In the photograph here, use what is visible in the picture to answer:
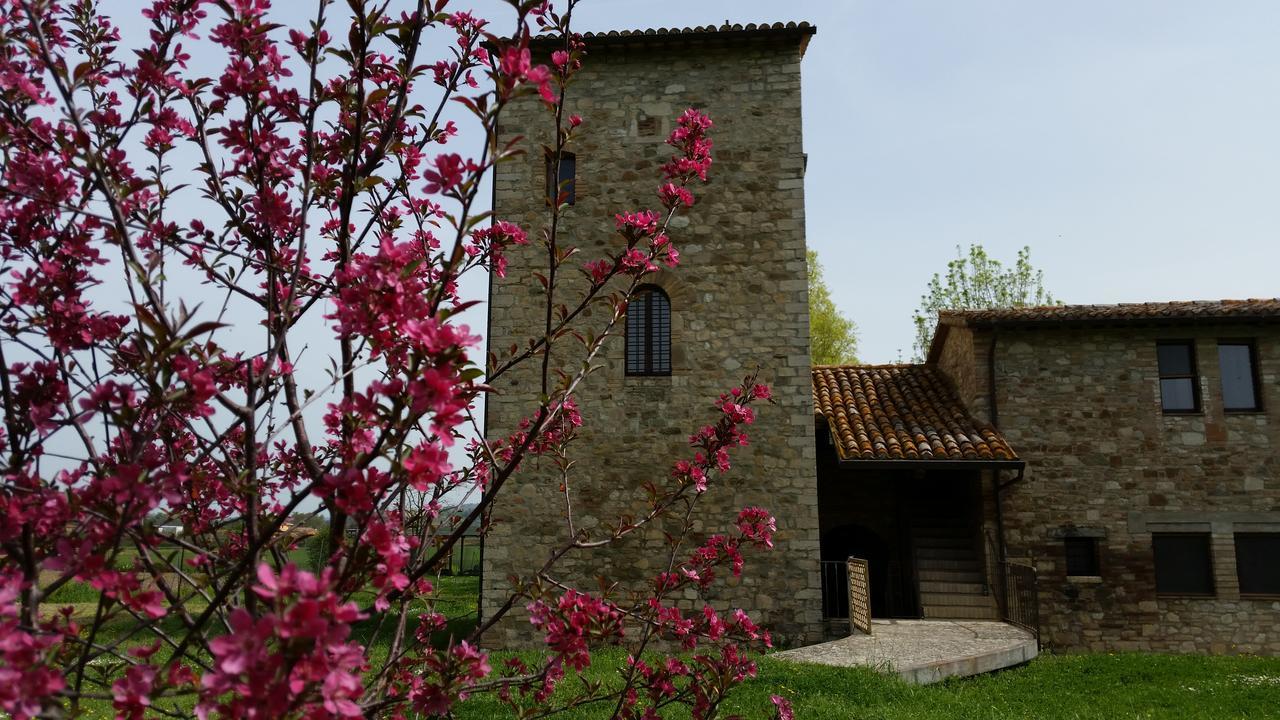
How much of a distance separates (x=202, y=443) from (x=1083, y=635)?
1257cm

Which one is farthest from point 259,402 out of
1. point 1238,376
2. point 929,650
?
point 1238,376

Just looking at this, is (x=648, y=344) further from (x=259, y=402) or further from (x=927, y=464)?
(x=259, y=402)

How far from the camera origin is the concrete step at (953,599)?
12008 mm

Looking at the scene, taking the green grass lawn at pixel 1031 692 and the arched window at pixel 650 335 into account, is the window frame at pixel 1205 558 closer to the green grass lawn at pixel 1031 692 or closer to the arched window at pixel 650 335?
the green grass lawn at pixel 1031 692

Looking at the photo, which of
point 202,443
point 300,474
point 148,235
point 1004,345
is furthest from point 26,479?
point 1004,345

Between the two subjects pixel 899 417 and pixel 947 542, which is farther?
pixel 899 417

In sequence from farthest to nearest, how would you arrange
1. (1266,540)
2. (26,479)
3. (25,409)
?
(1266,540) < (25,409) < (26,479)

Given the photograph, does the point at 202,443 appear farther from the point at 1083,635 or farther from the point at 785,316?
the point at 1083,635

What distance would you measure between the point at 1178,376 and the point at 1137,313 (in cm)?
138

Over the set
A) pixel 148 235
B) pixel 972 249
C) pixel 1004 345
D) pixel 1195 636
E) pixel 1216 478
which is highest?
pixel 972 249

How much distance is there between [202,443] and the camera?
2.66 meters

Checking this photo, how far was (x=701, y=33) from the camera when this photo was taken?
38.8ft

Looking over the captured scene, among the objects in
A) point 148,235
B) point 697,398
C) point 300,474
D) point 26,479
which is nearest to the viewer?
point 26,479

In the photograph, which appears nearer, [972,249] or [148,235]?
[148,235]
